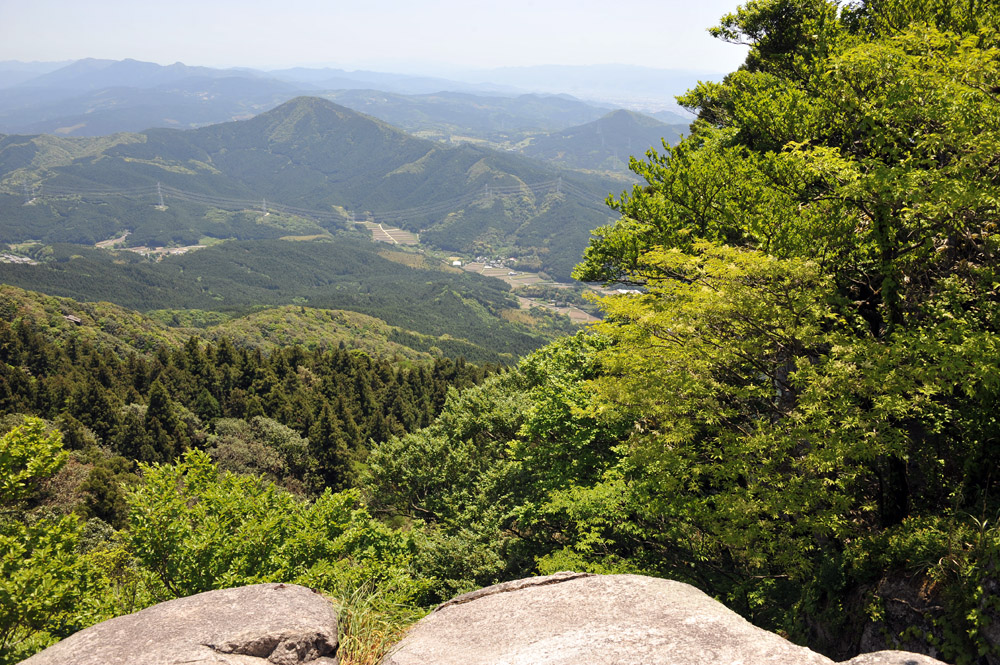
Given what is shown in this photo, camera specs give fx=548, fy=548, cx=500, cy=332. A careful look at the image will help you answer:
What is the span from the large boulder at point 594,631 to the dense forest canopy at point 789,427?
334cm

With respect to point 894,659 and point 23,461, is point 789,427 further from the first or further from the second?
point 23,461

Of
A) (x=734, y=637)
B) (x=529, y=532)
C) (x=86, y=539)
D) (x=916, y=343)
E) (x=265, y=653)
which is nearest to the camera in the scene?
(x=734, y=637)

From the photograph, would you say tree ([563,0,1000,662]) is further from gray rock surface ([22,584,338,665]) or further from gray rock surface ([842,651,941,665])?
gray rock surface ([22,584,338,665])

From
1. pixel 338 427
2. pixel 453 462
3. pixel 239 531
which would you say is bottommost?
pixel 338 427

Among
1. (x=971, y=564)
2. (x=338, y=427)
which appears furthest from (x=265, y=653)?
(x=338, y=427)

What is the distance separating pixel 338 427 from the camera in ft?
262

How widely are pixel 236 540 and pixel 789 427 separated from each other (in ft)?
59.1

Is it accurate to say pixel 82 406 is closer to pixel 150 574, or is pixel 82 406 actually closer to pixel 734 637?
pixel 150 574

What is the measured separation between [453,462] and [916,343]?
26.0m

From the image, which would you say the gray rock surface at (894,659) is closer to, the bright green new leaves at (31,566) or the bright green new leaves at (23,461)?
the bright green new leaves at (31,566)

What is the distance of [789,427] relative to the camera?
14.3 metres

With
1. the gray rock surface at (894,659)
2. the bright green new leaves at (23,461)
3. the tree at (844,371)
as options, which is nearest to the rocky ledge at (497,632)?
the gray rock surface at (894,659)

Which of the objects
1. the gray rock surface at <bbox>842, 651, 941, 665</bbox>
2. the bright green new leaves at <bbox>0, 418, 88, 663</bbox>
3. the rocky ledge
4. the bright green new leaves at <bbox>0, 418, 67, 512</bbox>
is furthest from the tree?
the bright green new leaves at <bbox>0, 418, 67, 512</bbox>

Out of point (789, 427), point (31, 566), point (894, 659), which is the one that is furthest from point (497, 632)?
point (31, 566)
